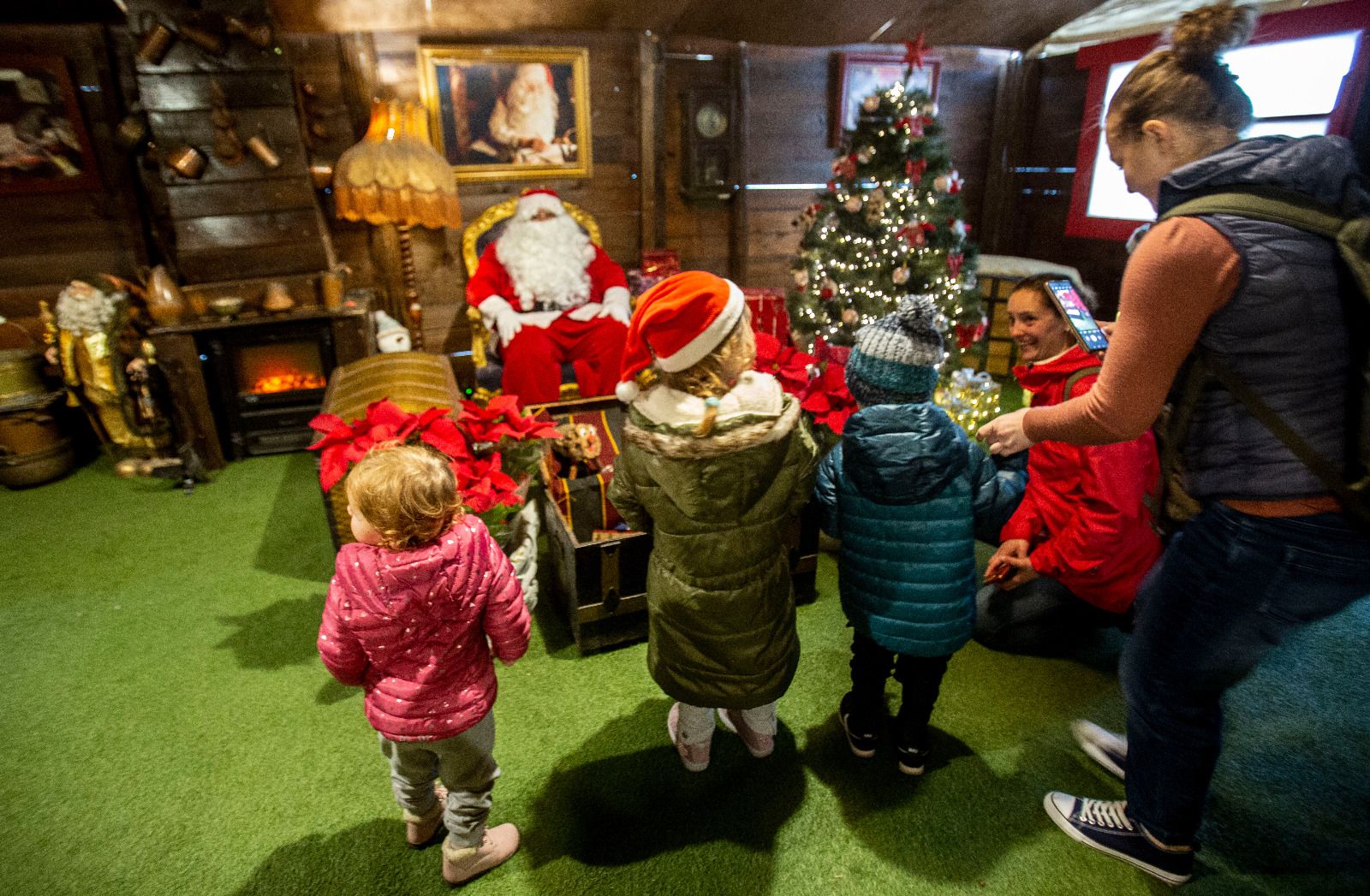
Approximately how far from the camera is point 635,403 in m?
1.73

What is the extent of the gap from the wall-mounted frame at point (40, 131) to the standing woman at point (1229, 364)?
5.57m

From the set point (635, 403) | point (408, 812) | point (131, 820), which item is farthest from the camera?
point (131, 820)

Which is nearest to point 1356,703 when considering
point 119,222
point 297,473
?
point 297,473

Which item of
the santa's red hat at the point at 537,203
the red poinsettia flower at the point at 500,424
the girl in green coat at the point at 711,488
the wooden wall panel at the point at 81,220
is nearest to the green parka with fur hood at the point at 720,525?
the girl in green coat at the point at 711,488

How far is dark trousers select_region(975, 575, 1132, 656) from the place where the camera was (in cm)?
264

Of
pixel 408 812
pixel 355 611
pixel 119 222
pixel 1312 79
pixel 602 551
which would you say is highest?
pixel 1312 79

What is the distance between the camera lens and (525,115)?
5.30 m

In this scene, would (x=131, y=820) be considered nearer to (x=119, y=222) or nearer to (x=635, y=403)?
(x=635, y=403)

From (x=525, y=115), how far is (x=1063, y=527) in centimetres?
455

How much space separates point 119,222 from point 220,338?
1286 mm

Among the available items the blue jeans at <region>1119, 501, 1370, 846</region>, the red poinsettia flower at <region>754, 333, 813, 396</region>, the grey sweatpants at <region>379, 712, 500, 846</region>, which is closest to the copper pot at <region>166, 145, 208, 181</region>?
the red poinsettia flower at <region>754, 333, 813, 396</region>

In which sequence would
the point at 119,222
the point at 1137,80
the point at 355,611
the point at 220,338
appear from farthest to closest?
the point at 119,222, the point at 220,338, the point at 355,611, the point at 1137,80

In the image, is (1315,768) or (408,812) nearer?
(408,812)

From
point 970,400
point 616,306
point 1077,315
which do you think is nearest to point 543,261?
point 616,306
